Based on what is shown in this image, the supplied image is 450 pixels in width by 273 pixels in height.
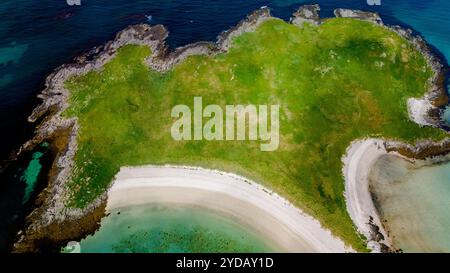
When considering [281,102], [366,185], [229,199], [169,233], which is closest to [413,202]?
[366,185]

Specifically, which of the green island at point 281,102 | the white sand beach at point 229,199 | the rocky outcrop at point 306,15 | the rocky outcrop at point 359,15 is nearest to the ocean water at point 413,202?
the green island at point 281,102

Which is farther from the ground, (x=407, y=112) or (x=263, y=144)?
(x=407, y=112)

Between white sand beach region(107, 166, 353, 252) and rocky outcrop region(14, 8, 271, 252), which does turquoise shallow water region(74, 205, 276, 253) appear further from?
rocky outcrop region(14, 8, 271, 252)

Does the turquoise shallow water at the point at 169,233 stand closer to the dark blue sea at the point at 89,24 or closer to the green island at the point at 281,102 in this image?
the green island at the point at 281,102

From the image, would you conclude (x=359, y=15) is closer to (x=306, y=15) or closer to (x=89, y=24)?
(x=306, y=15)

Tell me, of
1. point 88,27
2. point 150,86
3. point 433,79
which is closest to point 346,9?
point 433,79
